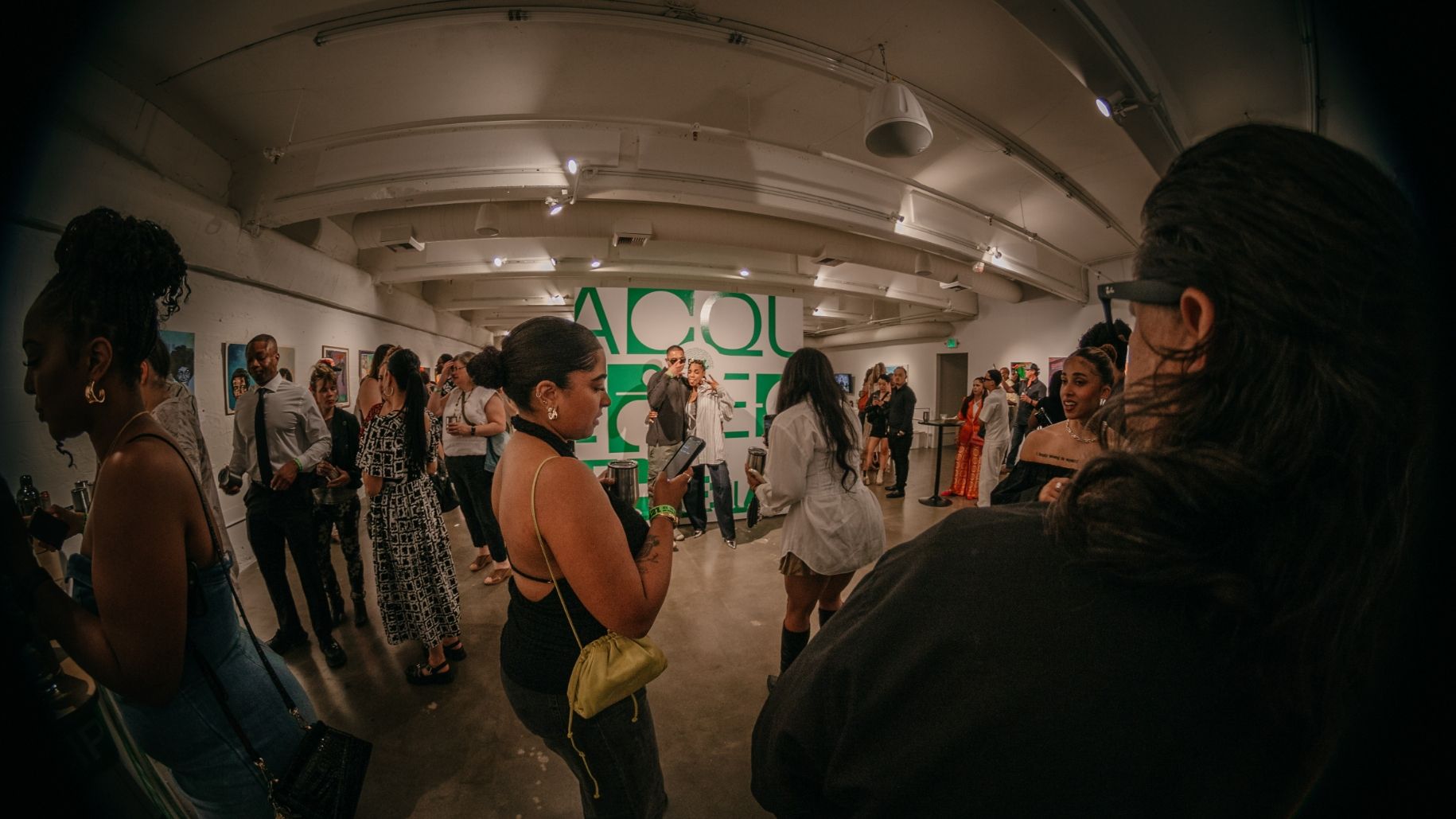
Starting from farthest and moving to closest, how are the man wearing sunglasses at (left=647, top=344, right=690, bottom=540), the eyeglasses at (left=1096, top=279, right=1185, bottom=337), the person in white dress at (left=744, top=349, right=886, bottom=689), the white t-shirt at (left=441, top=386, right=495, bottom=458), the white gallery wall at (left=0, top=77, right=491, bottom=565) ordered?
the man wearing sunglasses at (left=647, top=344, right=690, bottom=540)
the white t-shirt at (left=441, top=386, right=495, bottom=458)
the person in white dress at (left=744, top=349, right=886, bottom=689)
the white gallery wall at (left=0, top=77, right=491, bottom=565)
the eyeglasses at (left=1096, top=279, right=1185, bottom=337)

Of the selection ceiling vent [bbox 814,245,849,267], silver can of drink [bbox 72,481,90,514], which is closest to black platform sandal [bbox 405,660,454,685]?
silver can of drink [bbox 72,481,90,514]

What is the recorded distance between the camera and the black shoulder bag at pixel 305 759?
92 centimetres

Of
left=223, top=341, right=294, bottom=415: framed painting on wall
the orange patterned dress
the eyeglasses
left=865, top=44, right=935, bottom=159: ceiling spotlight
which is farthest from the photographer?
the orange patterned dress

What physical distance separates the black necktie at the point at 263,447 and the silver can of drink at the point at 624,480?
A: 8.45 feet

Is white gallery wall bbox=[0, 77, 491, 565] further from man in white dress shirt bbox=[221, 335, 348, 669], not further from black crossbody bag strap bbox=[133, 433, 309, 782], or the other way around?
man in white dress shirt bbox=[221, 335, 348, 669]

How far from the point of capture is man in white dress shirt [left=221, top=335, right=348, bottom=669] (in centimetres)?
261

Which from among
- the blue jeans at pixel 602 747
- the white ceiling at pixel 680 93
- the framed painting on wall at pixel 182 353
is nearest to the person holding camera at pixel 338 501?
the framed painting on wall at pixel 182 353

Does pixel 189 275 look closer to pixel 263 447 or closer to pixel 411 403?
pixel 263 447

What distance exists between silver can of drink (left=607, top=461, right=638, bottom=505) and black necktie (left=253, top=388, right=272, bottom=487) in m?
2.58

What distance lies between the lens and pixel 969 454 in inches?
259

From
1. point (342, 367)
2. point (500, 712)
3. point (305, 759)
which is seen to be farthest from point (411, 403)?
point (342, 367)

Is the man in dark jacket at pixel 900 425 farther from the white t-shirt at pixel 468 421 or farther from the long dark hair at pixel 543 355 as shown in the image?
the long dark hair at pixel 543 355

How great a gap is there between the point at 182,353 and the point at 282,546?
2051mm

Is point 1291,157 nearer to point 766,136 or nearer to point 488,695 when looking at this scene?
point 488,695
